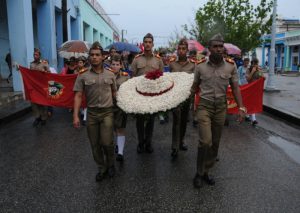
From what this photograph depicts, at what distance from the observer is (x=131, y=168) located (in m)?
5.45

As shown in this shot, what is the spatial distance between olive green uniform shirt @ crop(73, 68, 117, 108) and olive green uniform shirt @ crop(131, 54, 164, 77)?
4.28ft

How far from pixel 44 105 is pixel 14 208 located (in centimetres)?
546

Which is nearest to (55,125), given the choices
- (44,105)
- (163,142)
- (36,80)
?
(44,105)

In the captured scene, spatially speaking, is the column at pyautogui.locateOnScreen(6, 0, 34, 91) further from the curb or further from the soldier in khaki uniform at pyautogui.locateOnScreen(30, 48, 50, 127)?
the curb

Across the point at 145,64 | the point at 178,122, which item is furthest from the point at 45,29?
the point at 178,122

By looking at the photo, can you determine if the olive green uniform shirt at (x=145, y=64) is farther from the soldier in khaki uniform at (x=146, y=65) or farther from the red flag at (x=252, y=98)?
the red flag at (x=252, y=98)

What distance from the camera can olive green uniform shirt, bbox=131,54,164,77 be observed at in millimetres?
6027

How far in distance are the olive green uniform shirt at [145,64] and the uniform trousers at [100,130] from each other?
1.39 m

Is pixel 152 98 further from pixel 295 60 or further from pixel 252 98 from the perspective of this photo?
pixel 295 60

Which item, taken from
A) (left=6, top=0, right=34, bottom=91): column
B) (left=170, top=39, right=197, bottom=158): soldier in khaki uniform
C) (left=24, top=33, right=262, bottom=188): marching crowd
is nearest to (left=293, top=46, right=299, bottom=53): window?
(left=6, top=0, right=34, bottom=91): column

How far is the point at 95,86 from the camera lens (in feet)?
15.5

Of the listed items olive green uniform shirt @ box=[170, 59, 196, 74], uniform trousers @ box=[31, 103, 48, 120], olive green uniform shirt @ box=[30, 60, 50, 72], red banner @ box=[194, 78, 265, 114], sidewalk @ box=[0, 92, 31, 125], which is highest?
olive green uniform shirt @ box=[170, 59, 196, 74]

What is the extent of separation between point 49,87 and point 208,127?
5757 millimetres

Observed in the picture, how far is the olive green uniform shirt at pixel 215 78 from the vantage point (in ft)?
15.0
